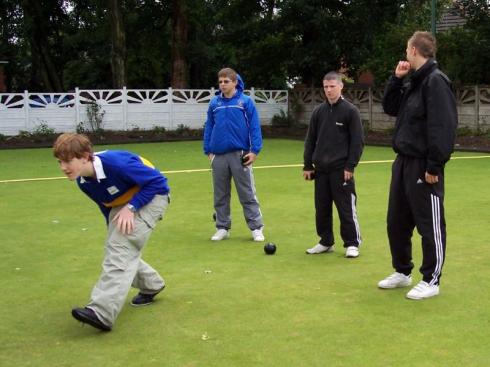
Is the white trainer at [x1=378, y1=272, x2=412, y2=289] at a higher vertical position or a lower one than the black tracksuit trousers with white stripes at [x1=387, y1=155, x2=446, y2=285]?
lower

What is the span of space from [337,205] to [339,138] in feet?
2.07

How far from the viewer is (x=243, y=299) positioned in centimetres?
568

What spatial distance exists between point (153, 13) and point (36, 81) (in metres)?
14.0

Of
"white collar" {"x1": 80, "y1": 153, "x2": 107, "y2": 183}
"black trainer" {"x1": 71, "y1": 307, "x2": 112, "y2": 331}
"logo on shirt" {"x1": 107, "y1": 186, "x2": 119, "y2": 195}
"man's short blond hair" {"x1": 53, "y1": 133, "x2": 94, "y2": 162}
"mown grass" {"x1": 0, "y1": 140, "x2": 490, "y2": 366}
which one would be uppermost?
"man's short blond hair" {"x1": 53, "y1": 133, "x2": 94, "y2": 162}

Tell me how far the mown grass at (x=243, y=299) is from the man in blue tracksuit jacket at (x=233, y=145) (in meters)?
0.37

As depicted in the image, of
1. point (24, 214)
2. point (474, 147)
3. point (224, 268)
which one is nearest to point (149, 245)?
point (224, 268)

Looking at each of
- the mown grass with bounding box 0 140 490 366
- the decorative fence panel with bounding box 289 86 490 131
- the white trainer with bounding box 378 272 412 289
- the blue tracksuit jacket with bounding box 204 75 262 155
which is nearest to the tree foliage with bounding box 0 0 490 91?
the decorative fence panel with bounding box 289 86 490 131

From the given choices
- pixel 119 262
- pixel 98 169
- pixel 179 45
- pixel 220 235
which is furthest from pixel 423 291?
pixel 179 45

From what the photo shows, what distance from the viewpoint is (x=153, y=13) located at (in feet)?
107

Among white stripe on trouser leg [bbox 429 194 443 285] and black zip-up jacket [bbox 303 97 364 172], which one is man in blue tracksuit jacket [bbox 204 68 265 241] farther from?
white stripe on trouser leg [bbox 429 194 443 285]

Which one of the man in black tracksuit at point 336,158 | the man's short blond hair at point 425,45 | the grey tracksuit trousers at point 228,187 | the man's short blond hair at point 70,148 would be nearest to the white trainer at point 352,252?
the man in black tracksuit at point 336,158

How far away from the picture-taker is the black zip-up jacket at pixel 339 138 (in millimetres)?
6984

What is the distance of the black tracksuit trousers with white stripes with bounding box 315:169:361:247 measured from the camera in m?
7.06

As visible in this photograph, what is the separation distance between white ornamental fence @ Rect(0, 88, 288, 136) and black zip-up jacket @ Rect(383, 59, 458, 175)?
805 inches
